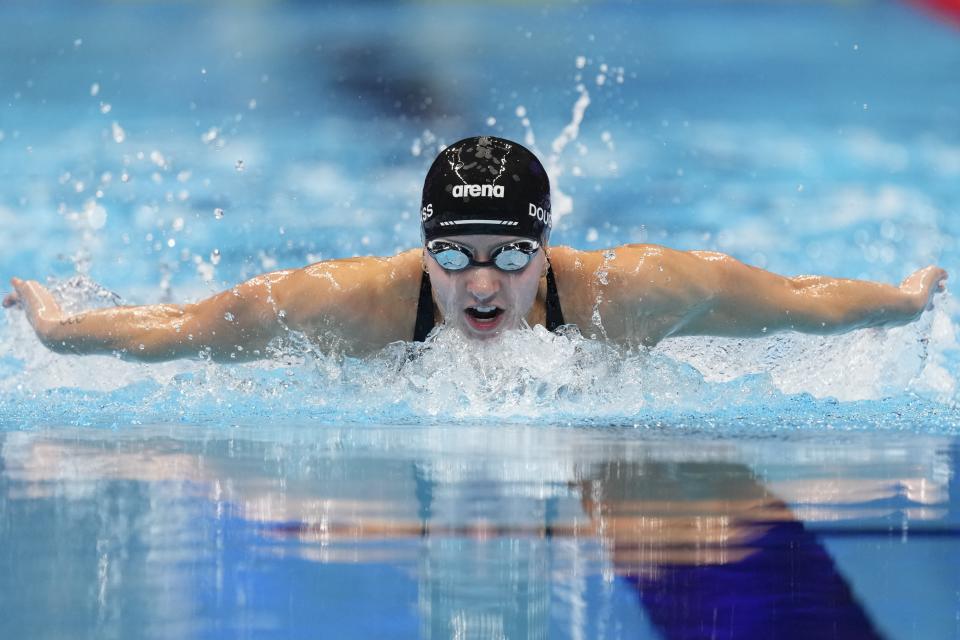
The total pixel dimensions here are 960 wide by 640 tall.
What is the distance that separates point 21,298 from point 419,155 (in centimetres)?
375

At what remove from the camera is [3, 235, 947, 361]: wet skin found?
3.19 meters

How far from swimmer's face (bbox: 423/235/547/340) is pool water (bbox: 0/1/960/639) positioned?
0.28 ft

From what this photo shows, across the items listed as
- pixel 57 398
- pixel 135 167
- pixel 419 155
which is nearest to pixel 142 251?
pixel 135 167

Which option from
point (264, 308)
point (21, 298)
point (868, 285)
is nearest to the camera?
point (264, 308)

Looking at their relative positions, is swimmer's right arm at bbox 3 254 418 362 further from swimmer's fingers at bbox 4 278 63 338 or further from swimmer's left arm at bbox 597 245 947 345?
swimmer's left arm at bbox 597 245 947 345

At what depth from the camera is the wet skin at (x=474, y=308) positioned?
319 cm

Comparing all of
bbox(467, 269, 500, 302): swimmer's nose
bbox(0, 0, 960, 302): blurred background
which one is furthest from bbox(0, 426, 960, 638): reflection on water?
bbox(0, 0, 960, 302): blurred background

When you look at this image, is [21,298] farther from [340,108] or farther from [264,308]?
[340,108]

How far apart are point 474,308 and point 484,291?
0.29 ft

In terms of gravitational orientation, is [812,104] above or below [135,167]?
above

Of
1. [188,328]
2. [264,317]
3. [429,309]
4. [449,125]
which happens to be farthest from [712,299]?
[449,125]

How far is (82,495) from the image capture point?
1.90 m

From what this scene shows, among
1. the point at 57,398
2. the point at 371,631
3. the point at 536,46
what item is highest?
the point at 536,46

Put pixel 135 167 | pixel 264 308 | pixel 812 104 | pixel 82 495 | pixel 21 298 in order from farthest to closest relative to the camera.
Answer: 1. pixel 812 104
2. pixel 135 167
3. pixel 21 298
4. pixel 264 308
5. pixel 82 495
